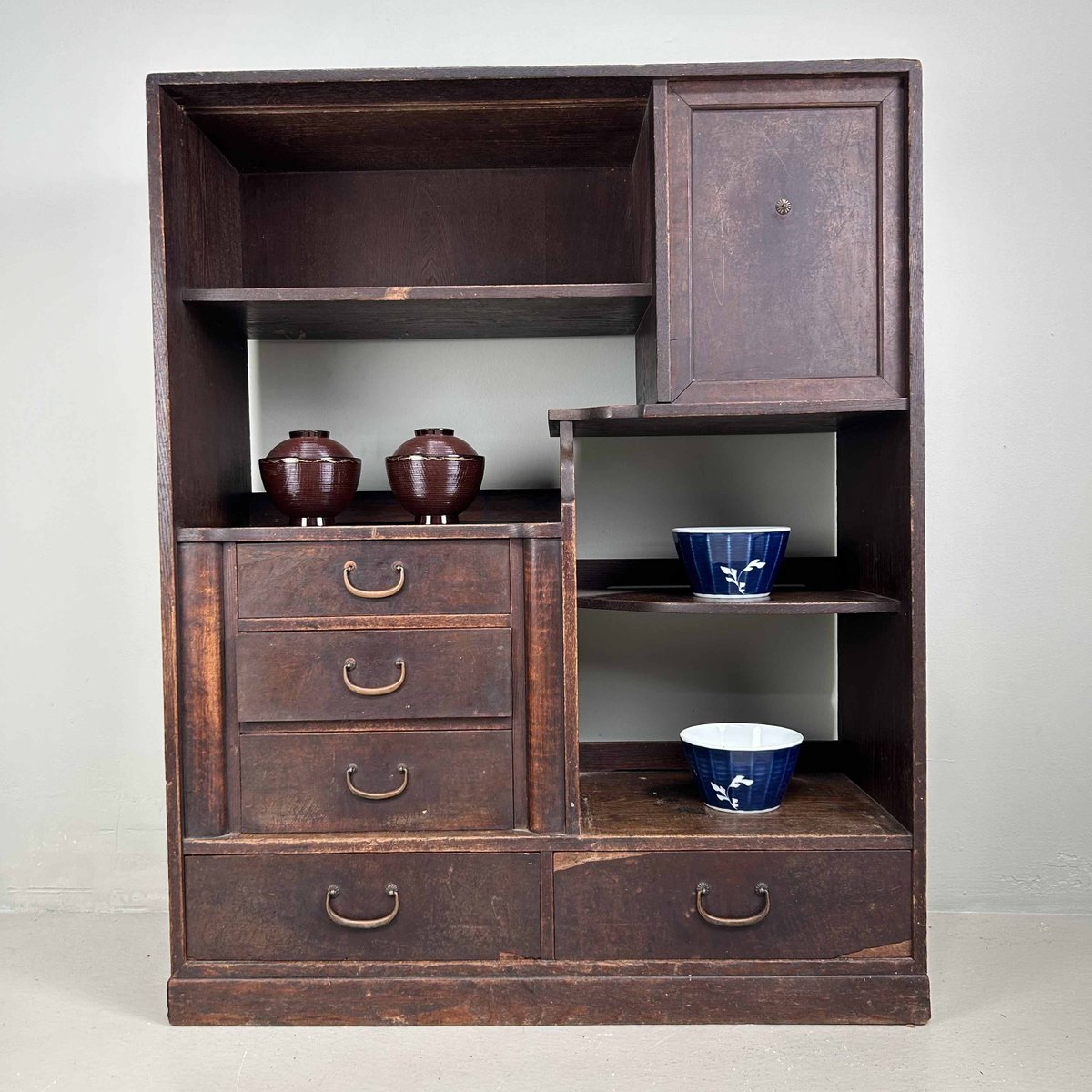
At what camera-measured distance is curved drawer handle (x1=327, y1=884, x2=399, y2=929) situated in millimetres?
1753

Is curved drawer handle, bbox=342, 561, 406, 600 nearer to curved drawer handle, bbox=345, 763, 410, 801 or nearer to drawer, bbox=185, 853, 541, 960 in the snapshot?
curved drawer handle, bbox=345, 763, 410, 801

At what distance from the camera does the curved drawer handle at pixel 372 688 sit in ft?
5.73

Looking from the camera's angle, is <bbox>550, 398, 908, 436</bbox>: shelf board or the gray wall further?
the gray wall

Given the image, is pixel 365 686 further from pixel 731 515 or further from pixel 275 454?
pixel 731 515

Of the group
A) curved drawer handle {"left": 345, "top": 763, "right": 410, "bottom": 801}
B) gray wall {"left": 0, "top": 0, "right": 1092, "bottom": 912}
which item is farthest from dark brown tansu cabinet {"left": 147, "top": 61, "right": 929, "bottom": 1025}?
gray wall {"left": 0, "top": 0, "right": 1092, "bottom": 912}

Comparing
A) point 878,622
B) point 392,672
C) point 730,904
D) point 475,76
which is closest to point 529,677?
point 392,672

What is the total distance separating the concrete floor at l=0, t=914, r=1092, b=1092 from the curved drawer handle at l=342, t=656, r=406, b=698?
0.62 meters

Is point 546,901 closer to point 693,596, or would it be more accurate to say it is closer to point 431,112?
point 693,596

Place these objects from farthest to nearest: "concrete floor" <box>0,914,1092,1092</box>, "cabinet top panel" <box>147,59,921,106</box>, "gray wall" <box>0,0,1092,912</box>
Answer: "gray wall" <box>0,0,1092,912</box>, "cabinet top panel" <box>147,59,921,106</box>, "concrete floor" <box>0,914,1092,1092</box>

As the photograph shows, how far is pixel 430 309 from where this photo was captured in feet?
6.26

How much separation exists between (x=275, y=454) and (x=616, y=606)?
0.73 meters

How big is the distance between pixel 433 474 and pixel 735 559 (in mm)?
609

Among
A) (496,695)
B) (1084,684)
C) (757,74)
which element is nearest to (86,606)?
(496,695)

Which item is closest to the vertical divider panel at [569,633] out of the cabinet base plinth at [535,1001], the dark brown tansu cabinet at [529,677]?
the dark brown tansu cabinet at [529,677]
